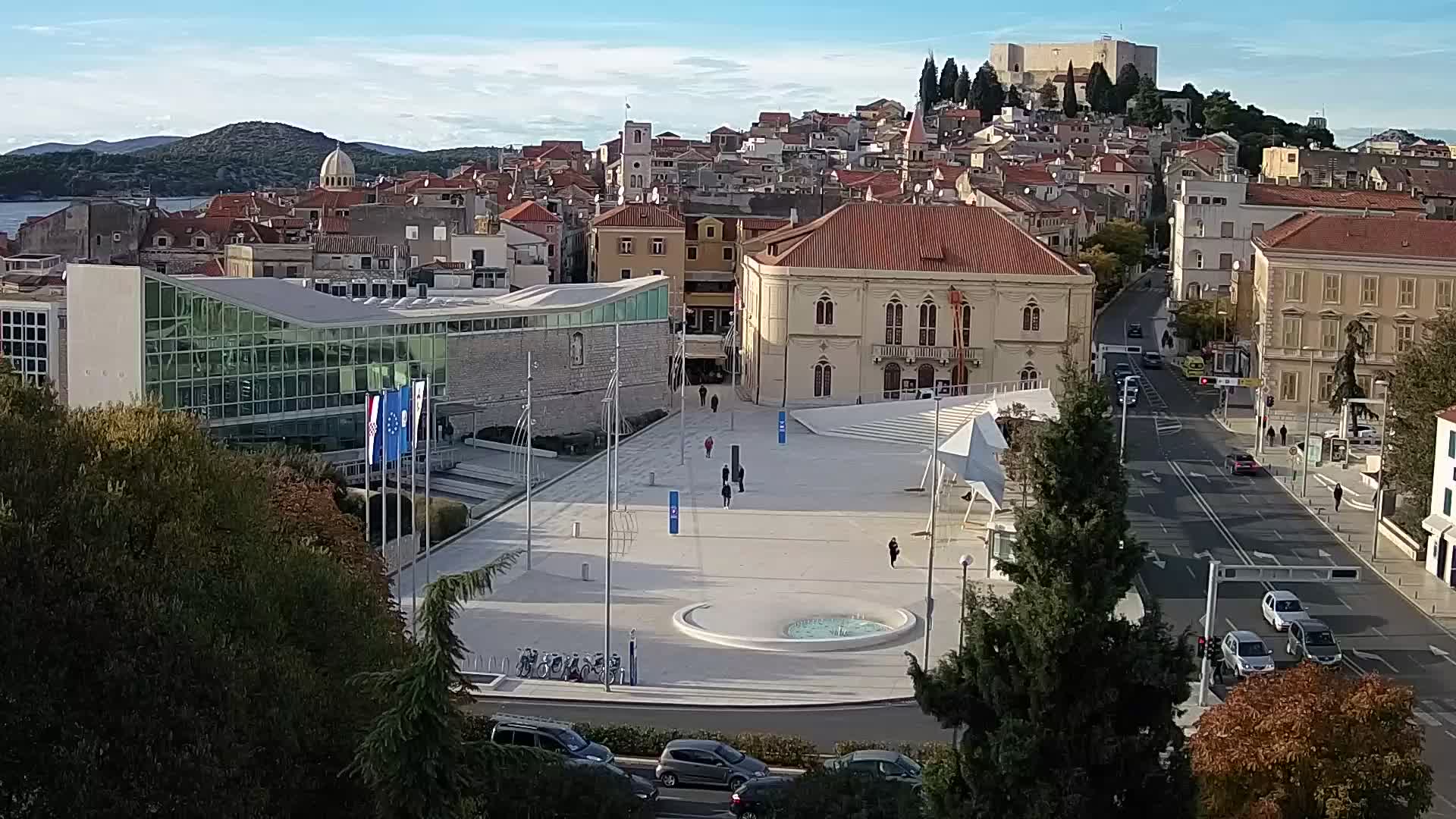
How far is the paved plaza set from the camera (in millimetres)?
27984

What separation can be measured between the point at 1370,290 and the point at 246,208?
58511mm

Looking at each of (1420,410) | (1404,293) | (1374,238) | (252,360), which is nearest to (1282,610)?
(1420,410)

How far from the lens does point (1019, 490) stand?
43.9 metres

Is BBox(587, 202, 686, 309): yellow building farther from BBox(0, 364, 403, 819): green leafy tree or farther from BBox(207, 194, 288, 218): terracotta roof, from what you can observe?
BBox(0, 364, 403, 819): green leafy tree

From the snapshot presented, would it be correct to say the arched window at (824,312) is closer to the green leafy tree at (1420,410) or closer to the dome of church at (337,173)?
the green leafy tree at (1420,410)

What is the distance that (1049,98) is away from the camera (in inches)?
A: 6816

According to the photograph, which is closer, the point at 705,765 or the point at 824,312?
the point at 705,765

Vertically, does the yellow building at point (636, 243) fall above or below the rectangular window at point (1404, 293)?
above

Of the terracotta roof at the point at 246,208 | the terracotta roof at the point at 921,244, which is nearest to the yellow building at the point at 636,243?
the terracotta roof at the point at 921,244

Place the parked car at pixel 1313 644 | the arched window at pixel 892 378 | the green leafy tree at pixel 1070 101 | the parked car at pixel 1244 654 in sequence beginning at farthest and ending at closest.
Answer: the green leafy tree at pixel 1070 101 → the arched window at pixel 892 378 → the parked car at pixel 1313 644 → the parked car at pixel 1244 654

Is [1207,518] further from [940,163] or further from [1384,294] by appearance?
[940,163]

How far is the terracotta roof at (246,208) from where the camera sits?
3452 inches

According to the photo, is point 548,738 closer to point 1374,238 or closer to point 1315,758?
point 1315,758

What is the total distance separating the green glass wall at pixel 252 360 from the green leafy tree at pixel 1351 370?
26.0 metres
